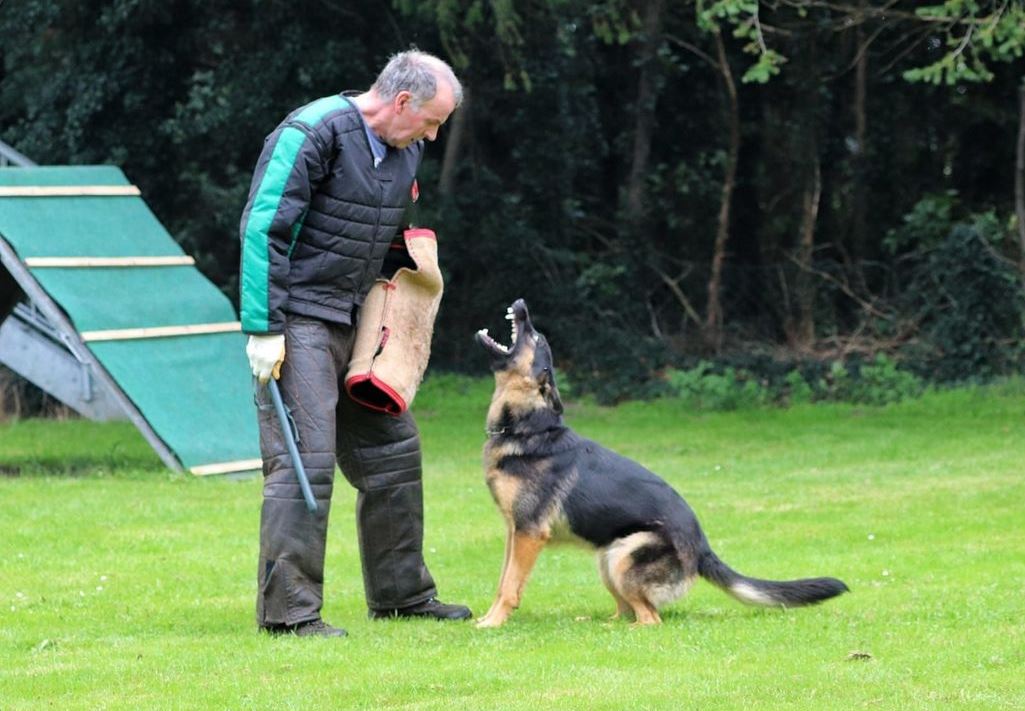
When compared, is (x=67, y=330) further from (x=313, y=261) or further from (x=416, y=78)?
(x=416, y=78)

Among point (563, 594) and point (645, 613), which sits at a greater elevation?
point (645, 613)

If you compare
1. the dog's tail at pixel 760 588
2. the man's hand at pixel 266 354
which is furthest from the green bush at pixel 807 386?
the man's hand at pixel 266 354

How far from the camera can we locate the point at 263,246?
6.34m

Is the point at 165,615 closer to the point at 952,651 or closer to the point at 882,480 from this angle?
the point at 952,651

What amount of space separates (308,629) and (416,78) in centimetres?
222

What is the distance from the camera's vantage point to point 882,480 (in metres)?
11.8

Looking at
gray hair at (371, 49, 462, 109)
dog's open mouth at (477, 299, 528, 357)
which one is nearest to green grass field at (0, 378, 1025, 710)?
dog's open mouth at (477, 299, 528, 357)

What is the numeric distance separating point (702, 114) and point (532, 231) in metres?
3.45

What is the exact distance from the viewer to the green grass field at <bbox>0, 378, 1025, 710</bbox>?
5.42 meters

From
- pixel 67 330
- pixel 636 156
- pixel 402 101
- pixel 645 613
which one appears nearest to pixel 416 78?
pixel 402 101

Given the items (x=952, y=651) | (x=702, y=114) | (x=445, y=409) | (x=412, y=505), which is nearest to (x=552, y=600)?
(x=412, y=505)

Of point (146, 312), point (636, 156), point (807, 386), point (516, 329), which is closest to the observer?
point (516, 329)

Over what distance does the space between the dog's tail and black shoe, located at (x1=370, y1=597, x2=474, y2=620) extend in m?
1.07

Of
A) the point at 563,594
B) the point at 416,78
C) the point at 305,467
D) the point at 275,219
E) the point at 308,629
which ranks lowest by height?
the point at 563,594
